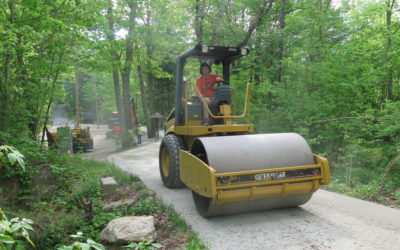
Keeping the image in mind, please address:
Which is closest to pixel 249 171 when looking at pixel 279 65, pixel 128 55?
pixel 279 65

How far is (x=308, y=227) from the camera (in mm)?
4156

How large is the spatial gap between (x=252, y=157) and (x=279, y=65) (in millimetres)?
8695

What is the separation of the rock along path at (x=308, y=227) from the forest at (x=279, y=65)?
3.43ft

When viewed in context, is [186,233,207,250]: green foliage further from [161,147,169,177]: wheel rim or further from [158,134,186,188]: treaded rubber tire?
[161,147,169,177]: wheel rim

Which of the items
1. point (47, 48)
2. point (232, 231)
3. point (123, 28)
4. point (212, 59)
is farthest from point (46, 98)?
point (123, 28)

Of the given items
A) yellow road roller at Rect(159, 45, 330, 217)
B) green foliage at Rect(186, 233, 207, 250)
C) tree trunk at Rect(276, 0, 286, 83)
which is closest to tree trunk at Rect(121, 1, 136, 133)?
tree trunk at Rect(276, 0, 286, 83)

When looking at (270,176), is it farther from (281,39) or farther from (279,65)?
(281,39)

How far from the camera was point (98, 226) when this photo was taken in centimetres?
468

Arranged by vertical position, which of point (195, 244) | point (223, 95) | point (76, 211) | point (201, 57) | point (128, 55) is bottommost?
point (76, 211)

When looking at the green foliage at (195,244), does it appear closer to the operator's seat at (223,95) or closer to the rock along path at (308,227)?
the rock along path at (308,227)

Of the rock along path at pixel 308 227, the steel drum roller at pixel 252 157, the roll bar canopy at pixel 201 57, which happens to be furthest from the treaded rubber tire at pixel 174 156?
the steel drum roller at pixel 252 157

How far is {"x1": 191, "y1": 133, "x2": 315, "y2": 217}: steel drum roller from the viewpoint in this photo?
164 inches

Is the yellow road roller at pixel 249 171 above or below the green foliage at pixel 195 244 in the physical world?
above

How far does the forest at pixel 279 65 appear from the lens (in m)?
7.01
